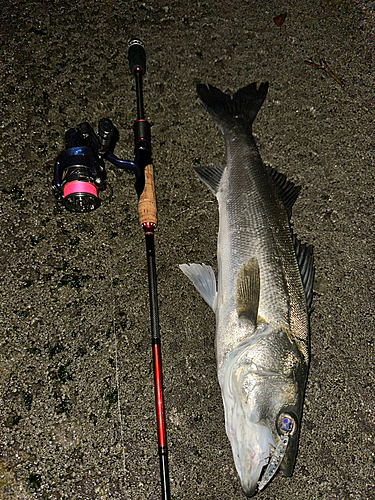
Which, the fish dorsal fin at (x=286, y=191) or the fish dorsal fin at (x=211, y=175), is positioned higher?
the fish dorsal fin at (x=211, y=175)

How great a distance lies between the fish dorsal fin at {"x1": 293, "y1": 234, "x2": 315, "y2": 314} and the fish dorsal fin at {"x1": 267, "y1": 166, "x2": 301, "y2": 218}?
0.28 m

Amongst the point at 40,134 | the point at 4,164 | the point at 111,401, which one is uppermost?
the point at 40,134

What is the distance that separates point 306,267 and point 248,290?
506 millimetres

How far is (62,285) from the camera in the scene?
2627 mm

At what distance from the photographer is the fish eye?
84.1 inches

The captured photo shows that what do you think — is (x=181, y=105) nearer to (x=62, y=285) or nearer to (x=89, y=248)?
(x=89, y=248)

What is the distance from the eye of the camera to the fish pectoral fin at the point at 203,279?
103 inches

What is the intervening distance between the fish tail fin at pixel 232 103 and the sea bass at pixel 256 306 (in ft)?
0.08

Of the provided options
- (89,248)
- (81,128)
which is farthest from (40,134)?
(89,248)

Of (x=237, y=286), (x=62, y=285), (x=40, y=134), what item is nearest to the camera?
(x=237, y=286)

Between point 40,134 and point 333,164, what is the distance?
2294mm

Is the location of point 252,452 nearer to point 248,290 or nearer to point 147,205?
point 248,290

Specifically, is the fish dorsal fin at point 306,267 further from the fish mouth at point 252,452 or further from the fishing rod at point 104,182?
the fishing rod at point 104,182

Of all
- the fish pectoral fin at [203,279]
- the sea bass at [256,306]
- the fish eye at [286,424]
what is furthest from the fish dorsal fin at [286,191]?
the fish eye at [286,424]
